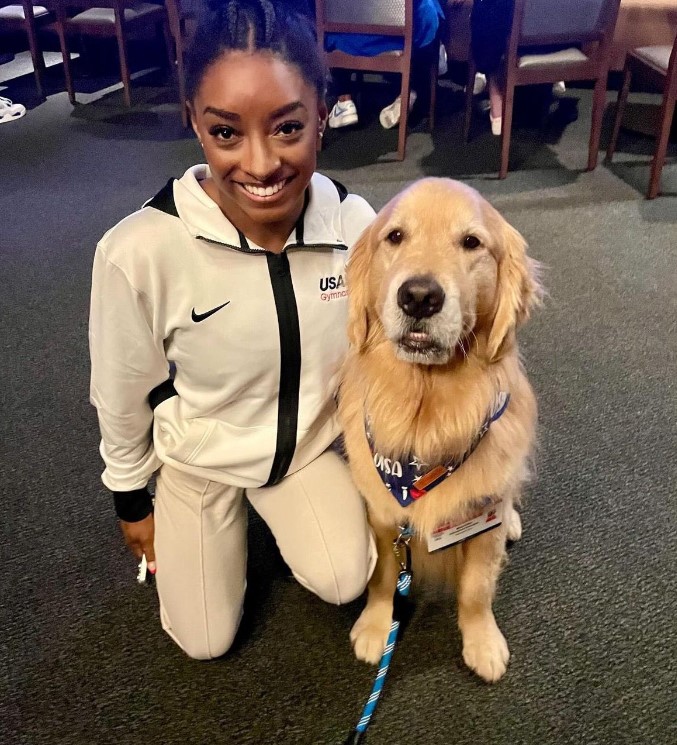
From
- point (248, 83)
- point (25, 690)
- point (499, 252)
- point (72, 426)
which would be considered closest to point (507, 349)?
point (499, 252)

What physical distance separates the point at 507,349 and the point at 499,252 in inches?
7.4

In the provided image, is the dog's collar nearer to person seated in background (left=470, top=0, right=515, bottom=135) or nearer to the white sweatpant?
the white sweatpant

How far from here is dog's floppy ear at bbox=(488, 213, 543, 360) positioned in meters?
1.27

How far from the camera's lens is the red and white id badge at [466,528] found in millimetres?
1375

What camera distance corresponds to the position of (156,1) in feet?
16.6

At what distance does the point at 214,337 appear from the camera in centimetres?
134

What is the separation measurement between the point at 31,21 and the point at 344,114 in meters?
2.47

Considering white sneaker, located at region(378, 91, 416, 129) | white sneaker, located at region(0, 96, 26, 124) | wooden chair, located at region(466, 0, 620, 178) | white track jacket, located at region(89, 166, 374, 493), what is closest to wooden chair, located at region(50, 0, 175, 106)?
white sneaker, located at region(0, 96, 26, 124)

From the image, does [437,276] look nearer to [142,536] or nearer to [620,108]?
[142,536]

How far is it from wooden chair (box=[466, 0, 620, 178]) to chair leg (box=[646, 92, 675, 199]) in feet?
1.40

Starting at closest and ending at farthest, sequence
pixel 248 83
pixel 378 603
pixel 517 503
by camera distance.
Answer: pixel 248 83, pixel 378 603, pixel 517 503

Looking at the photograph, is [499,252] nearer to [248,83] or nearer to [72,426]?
[248,83]

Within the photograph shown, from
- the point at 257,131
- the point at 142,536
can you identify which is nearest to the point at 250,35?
the point at 257,131

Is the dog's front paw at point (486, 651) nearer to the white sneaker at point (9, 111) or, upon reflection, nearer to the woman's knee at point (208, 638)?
the woman's knee at point (208, 638)
